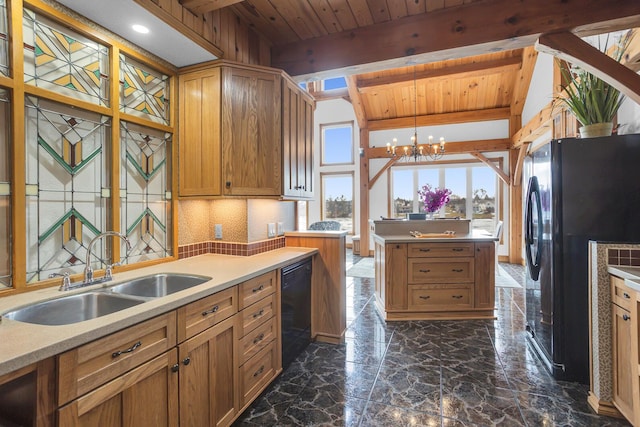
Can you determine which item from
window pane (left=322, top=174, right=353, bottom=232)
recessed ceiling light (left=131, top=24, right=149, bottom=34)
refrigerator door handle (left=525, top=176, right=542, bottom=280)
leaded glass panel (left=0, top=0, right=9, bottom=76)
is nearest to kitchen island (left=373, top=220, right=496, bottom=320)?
refrigerator door handle (left=525, top=176, right=542, bottom=280)

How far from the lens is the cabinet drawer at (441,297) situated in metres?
3.56

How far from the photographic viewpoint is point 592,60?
2.13 metres

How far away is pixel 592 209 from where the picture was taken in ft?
7.11

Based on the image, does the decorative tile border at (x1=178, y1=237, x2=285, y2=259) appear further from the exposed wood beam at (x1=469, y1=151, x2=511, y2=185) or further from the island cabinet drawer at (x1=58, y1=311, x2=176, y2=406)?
the exposed wood beam at (x1=469, y1=151, x2=511, y2=185)

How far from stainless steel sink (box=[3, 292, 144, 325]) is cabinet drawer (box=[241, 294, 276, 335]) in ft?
2.07

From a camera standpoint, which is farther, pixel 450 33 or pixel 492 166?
pixel 492 166

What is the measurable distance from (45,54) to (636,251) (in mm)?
3681

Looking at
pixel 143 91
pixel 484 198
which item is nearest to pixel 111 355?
pixel 143 91

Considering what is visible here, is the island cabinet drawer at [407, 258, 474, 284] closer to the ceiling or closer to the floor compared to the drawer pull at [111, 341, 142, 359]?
closer to the floor

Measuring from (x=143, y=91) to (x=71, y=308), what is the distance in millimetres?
1508

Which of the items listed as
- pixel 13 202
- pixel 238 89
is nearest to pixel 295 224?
pixel 238 89

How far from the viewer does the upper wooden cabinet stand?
7.63 feet

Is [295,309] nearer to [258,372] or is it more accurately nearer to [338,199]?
[258,372]

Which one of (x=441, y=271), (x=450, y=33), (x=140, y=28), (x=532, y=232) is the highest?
(x=450, y=33)
